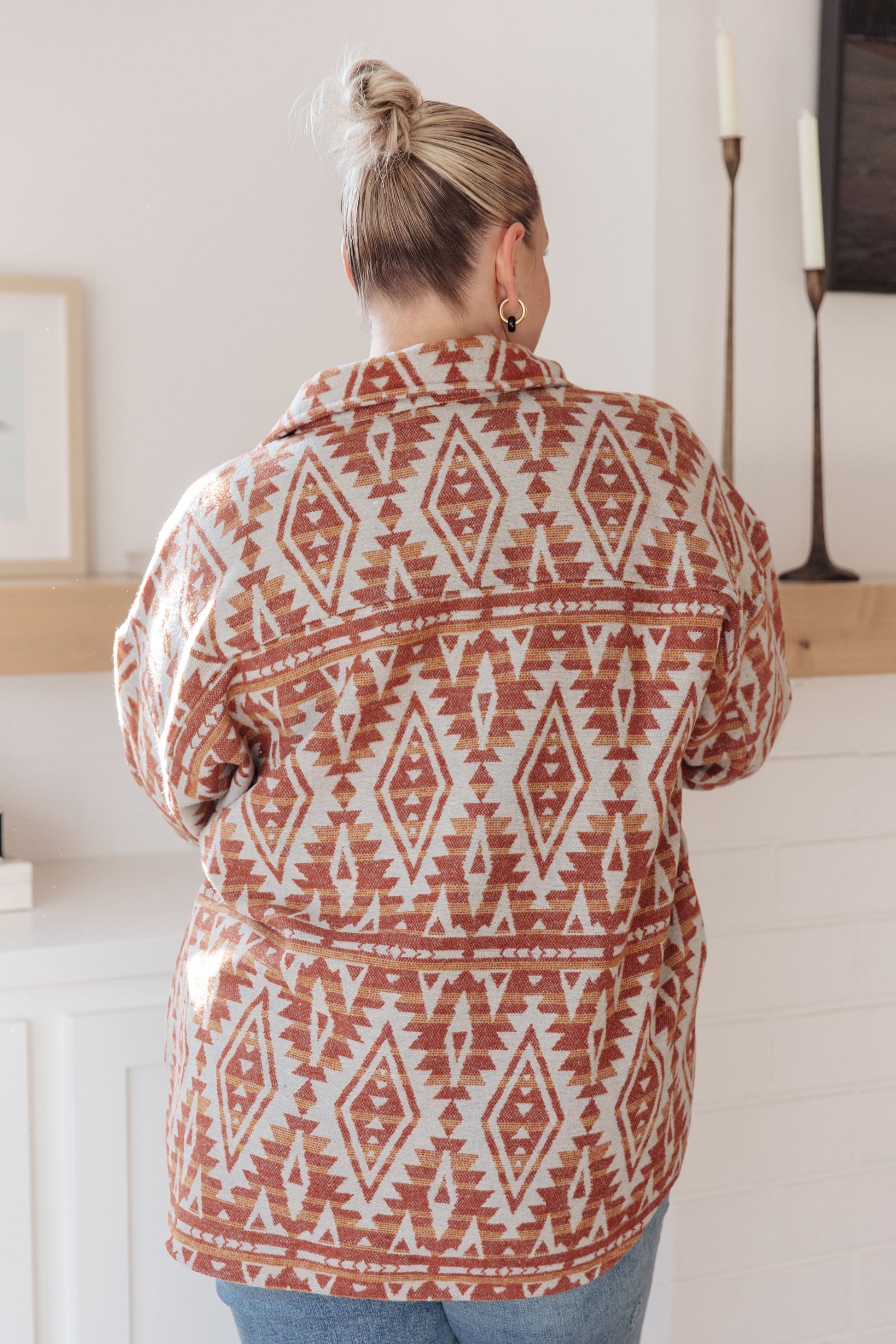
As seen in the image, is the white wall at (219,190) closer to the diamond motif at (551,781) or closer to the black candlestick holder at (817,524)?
the black candlestick holder at (817,524)

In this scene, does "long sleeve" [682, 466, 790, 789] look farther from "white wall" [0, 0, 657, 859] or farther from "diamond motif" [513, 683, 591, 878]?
"white wall" [0, 0, 657, 859]

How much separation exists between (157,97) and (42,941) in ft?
3.38

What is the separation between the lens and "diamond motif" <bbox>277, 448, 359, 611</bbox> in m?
0.86

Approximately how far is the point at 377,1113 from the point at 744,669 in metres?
0.42

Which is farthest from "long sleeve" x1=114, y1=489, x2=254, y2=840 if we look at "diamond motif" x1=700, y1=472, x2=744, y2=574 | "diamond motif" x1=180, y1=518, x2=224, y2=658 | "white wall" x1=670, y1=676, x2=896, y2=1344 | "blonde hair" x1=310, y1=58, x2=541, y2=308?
"white wall" x1=670, y1=676, x2=896, y2=1344

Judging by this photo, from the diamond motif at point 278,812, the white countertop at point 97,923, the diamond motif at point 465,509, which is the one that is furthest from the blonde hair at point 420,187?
the white countertop at point 97,923

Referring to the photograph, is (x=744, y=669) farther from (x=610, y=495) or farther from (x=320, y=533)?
(x=320, y=533)

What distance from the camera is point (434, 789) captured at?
87cm

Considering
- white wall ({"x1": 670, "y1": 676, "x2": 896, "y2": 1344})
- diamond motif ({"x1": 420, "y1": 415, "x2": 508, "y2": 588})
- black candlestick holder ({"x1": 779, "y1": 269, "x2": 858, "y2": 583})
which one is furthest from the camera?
white wall ({"x1": 670, "y1": 676, "x2": 896, "y2": 1344})

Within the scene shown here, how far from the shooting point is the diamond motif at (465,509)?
86 centimetres

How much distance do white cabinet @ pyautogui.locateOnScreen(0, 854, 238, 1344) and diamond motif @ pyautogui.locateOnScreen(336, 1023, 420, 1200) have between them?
0.49 m

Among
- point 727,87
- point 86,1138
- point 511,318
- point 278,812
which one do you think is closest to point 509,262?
point 511,318

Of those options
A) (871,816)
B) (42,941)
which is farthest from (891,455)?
(42,941)

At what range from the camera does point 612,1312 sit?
99 cm
